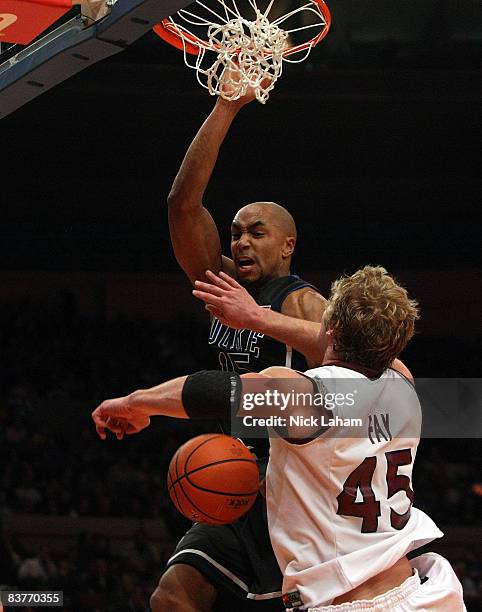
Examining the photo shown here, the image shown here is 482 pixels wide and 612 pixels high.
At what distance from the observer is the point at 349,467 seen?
273 cm

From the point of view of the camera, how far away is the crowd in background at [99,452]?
922 cm

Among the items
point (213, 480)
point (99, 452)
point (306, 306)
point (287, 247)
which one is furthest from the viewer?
point (99, 452)

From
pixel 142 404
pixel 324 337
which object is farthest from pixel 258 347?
pixel 142 404

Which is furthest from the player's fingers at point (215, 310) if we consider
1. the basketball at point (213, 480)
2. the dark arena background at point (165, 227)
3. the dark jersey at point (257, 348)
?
the dark arena background at point (165, 227)

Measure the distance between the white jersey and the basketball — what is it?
0.25 meters

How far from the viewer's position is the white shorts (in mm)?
2713

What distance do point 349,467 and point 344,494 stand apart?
0.25 ft

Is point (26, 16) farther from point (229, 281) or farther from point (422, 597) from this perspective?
point (422, 597)

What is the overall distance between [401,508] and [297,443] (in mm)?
393

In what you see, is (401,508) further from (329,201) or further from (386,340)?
(329,201)

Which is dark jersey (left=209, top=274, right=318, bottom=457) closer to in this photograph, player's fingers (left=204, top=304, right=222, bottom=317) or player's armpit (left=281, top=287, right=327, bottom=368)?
player's armpit (left=281, top=287, right=327, bottom=368)

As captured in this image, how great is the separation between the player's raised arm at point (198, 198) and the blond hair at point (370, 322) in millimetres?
1284

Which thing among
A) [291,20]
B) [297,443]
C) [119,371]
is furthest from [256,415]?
[119,371]

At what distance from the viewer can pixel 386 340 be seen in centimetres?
278
